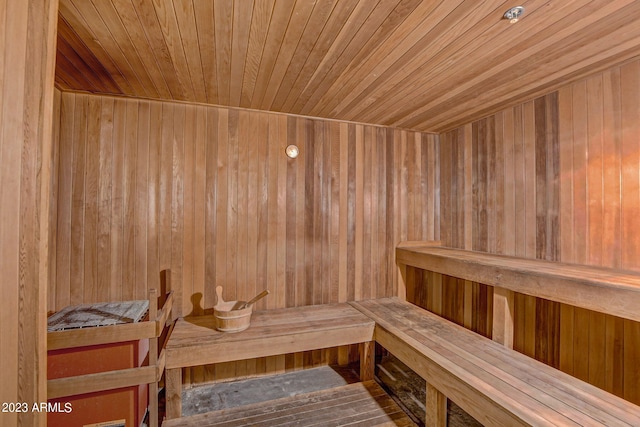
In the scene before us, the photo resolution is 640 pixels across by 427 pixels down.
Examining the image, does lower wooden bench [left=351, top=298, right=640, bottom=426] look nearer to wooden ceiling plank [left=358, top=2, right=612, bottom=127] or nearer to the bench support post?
the bench support post

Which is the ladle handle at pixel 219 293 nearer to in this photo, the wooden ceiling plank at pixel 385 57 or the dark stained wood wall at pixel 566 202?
the wooden ceiling plank at pixel 385 57

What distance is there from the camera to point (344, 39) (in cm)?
161

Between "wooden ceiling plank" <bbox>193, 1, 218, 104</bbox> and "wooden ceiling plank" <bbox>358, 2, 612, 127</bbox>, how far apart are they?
131cm

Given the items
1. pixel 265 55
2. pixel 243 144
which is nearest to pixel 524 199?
pixel 265 55

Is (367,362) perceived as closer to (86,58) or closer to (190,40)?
(190,40)

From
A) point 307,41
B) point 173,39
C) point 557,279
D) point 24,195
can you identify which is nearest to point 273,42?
point 307,41

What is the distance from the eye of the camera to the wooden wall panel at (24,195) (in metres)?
0.88

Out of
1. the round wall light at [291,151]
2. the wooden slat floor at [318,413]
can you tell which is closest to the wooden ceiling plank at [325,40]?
the round wall light at [291,151]

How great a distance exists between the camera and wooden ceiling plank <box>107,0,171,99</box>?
1386 mm

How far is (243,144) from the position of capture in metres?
2.66

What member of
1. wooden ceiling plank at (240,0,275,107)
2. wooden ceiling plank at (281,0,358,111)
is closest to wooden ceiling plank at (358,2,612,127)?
wooden ceiling plank at (281,0,358,111)

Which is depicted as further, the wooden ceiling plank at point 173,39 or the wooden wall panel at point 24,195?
the wooden ceiling plank at point 173,39

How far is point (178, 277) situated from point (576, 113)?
11.1ft

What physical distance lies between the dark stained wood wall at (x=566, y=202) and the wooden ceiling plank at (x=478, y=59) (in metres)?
0.72
